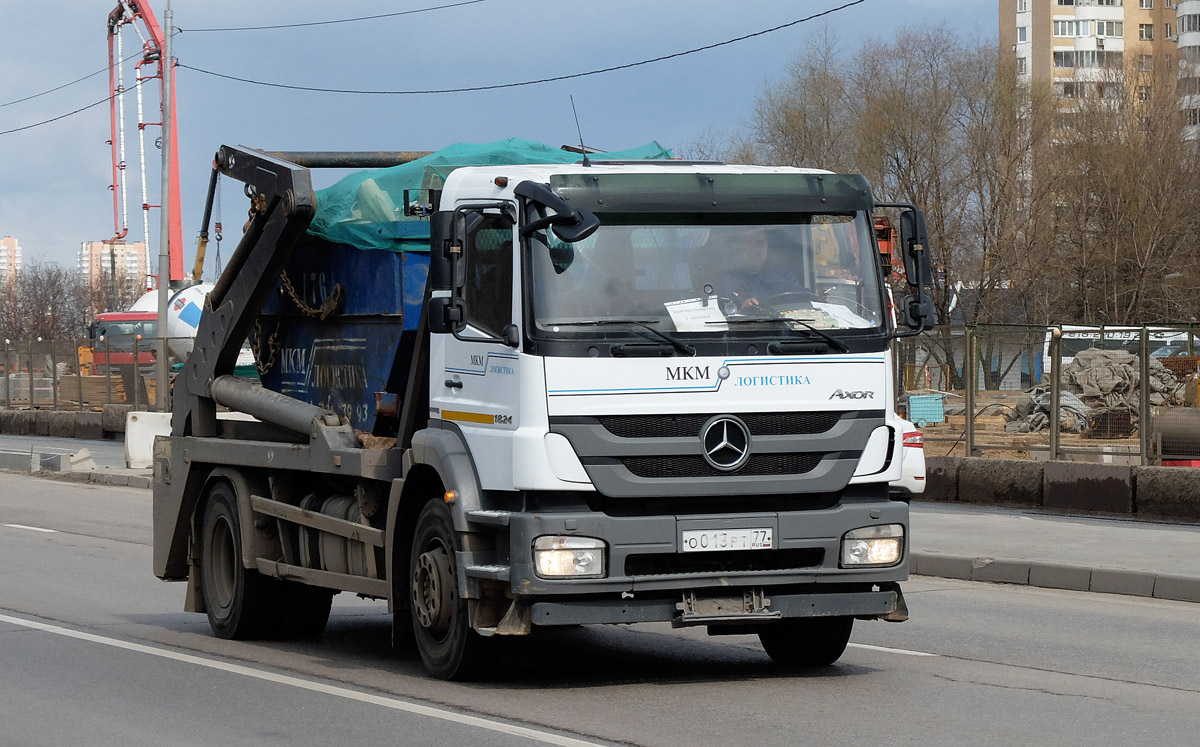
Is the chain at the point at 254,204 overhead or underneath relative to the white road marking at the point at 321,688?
overhead

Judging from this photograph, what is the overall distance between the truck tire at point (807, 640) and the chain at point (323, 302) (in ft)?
10.3

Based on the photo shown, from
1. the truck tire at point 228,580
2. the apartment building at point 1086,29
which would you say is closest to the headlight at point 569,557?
the truck tire at point 228,580

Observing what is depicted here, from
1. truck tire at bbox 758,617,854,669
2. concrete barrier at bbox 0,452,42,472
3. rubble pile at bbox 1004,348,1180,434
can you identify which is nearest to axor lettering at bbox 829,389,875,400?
truck tire at bbox 758,617,854,669

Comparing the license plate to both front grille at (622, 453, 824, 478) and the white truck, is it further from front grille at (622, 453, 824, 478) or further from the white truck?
front grille at (622, 453, 824, 478)

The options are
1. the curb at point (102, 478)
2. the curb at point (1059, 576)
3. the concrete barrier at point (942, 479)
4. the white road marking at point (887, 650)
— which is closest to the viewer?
the white road marking at point (887, 650)

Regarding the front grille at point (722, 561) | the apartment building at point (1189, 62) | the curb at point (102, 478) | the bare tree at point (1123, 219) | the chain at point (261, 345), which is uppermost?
the apartment building at point (1189, 62)

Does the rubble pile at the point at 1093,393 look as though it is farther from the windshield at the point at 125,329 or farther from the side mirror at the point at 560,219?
the windshield at the point at 125,329

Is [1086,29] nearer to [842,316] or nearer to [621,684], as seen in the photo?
[842,316]

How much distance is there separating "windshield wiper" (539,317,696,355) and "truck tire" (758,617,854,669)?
180 centimetres

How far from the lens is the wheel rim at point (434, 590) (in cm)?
780

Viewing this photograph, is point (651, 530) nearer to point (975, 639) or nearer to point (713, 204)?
point (713, 204)

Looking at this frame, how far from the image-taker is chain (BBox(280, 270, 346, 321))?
376 inches

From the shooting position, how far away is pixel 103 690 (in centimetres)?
805

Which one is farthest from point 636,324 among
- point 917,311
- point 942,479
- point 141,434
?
point 141,434
